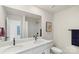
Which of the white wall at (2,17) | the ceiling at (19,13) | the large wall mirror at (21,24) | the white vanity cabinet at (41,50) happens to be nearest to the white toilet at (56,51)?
the white vanity cabinet at (41,50)

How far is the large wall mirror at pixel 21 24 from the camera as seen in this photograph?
184cm

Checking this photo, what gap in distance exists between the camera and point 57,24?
6.83ft

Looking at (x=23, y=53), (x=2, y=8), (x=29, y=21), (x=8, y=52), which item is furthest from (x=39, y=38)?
(x=2, y=8)

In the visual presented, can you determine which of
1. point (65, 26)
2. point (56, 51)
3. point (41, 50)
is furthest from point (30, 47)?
point (65, 26)

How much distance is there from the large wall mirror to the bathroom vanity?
153 mm

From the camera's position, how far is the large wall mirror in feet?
6.05

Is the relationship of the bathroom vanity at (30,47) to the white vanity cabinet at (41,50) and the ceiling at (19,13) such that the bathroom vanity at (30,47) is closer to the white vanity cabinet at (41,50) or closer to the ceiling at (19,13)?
the white vanity cabinet at (41,50)

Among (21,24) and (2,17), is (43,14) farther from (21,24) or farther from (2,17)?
(2,17)

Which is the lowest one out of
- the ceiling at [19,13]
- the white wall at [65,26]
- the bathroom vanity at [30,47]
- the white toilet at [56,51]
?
the white toilet at [56,51]

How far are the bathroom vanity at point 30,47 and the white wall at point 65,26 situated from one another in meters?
0.25

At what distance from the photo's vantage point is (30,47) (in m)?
1.78

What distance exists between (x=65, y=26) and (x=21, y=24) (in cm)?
98

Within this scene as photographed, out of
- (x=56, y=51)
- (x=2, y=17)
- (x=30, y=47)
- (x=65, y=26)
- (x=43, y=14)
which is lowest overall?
(x=56, y=51)
